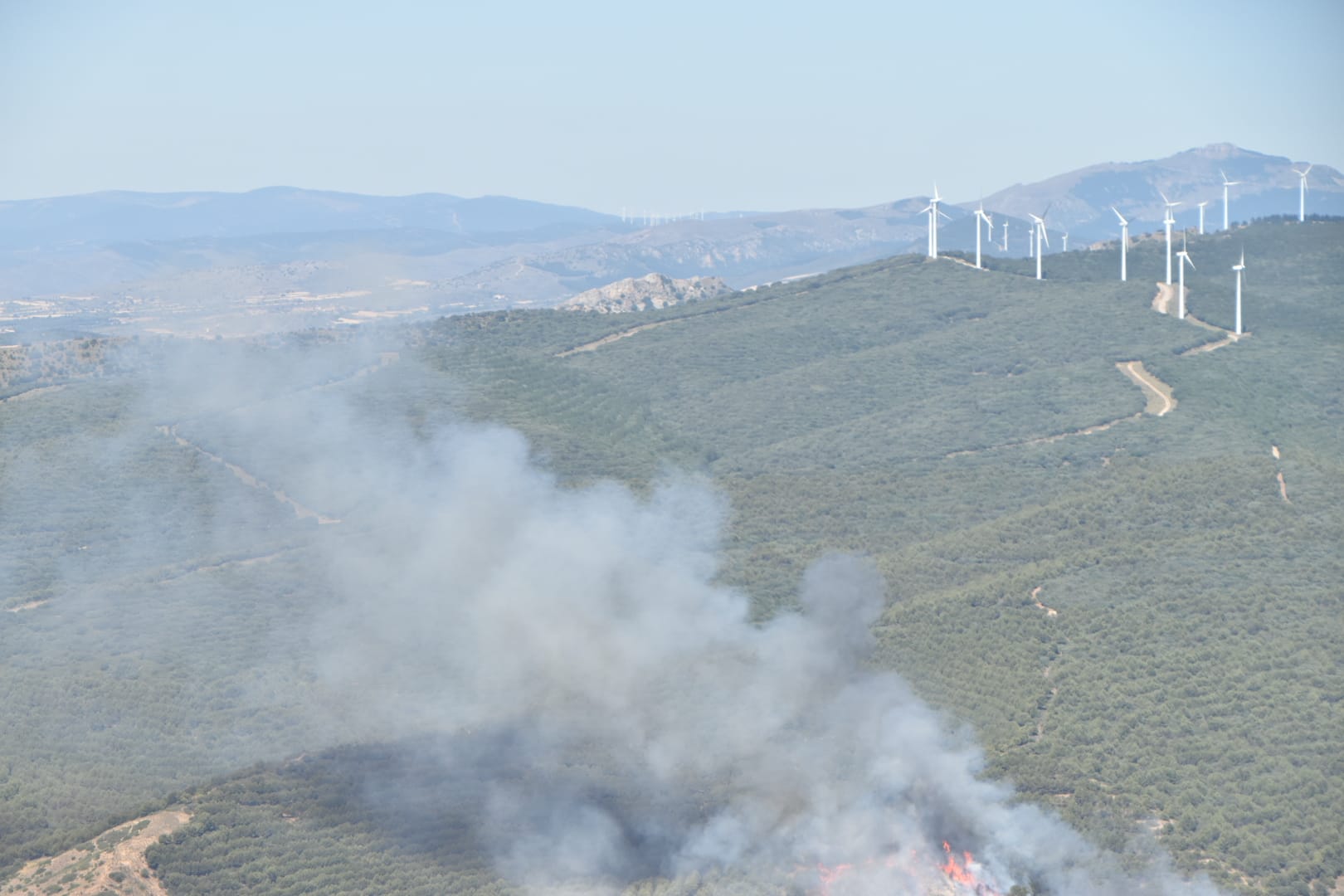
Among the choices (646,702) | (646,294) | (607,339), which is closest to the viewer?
(646,702)

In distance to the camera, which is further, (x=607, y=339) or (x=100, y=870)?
(x=607, y=339)

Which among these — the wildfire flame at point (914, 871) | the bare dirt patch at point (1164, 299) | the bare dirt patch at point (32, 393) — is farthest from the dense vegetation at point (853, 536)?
the wildfire flame at point (914, 871)

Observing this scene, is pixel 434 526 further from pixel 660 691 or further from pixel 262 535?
pixel 660 691

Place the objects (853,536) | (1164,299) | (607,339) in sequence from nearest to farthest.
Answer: (853,536) < (607,339) < (1164,299)

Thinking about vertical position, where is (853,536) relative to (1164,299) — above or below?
below

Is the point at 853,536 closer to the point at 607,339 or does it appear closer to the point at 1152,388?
the point at 1152,388

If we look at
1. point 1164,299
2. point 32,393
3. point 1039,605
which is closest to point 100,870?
point 1039,605

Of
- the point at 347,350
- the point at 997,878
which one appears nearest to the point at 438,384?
the point at 347,350

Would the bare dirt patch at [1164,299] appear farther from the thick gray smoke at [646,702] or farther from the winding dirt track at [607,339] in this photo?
the thick gray smoke at [646,702]

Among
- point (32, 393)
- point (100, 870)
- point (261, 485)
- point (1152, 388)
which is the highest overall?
point (32, 393)
